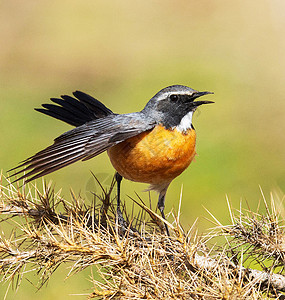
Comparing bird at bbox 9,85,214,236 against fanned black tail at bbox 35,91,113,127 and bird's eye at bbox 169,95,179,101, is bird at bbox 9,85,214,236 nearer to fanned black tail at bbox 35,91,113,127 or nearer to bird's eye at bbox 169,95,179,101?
bird's eye at bbox 169,95,179,101

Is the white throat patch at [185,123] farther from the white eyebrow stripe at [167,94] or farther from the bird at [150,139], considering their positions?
the white eyebrow stripe at [167,94]

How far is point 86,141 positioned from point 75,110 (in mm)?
841

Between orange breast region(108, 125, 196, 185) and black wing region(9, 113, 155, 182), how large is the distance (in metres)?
0.08

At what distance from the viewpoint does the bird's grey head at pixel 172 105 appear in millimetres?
2611

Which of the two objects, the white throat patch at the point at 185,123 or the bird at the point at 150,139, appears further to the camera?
the white throat patch at the point at 185,123

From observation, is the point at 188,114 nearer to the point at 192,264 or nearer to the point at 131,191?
the point at 192,264

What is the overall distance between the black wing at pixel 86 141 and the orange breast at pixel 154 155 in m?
0.08

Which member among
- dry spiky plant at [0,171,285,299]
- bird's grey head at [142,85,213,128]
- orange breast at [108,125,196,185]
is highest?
bird's grey head at [142,85,213,128]

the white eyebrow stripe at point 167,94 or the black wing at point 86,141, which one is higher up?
the white eyebrow stripe at point 167,94

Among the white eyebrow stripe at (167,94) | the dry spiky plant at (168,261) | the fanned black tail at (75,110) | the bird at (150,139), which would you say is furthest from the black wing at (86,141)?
the fanned black tail at (75,110)

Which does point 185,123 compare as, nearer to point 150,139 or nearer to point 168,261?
point 150,139

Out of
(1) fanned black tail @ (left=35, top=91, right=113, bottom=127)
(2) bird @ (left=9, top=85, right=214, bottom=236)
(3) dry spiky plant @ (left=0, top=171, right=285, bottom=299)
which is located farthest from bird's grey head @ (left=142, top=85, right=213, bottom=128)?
(3) dry spiky plant @ (left=0, top=171, right=285, bottom=299)

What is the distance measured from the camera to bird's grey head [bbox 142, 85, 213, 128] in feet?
8.57

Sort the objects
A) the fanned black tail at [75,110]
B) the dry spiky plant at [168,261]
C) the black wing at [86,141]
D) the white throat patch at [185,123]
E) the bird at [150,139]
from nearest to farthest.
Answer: the dry spiky plant at [168,261] → the black wing at [86,141] → the bird at [150,139] → the white throat patch at [185,123] → the fanned black tail at [75,110]
